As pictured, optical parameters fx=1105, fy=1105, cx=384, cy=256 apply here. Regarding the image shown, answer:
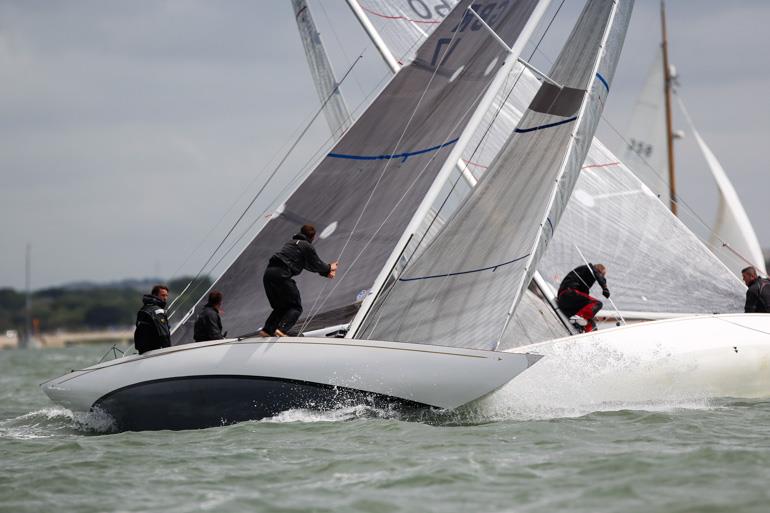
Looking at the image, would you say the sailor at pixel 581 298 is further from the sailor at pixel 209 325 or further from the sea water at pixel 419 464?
the sailor at pixel 209 325

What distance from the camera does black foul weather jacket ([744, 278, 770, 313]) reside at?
37.1ft

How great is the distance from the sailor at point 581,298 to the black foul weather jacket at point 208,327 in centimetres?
349

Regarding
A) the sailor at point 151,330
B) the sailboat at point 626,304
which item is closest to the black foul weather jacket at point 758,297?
the sailboat at point 626,304

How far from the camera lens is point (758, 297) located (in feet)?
37.1

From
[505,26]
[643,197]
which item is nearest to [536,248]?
[505,26]

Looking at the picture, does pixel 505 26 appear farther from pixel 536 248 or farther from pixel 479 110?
pixel 536 248

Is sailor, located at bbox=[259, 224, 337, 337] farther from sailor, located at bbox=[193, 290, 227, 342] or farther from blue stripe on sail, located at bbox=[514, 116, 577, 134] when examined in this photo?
blue stripe on sail, located at bbox=[514, 116, 577, 134]

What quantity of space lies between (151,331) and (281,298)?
1.28 m

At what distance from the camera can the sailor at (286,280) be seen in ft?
30.2

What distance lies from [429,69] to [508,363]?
12.6ft

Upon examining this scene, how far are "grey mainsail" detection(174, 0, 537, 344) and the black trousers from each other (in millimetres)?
899

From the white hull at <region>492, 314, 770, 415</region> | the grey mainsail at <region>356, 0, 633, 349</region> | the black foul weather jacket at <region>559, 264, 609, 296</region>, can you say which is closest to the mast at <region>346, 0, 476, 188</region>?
the grey mainsail at <region>356, 0, 633, 349</region>

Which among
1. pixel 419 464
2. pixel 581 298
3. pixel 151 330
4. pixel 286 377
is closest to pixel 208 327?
pixel 151 330

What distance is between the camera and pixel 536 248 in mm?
9070
